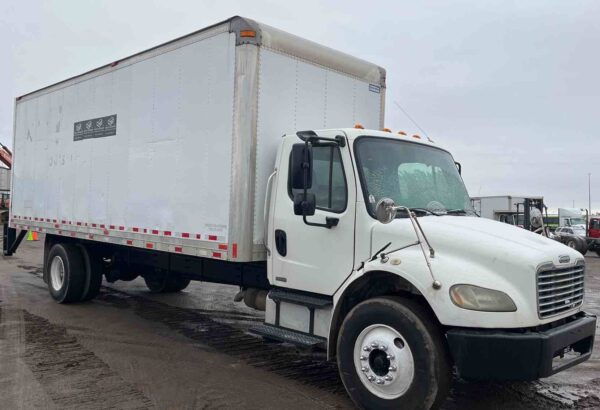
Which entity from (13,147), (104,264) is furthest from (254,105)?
(13,147)

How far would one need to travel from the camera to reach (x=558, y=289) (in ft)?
13.6

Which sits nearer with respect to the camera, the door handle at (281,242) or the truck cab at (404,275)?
the truck cab at (404,275)

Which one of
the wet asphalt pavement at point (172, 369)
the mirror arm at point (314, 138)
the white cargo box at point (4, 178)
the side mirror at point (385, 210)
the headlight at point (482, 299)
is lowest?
the wet asphalt pavement at point (172, 369)

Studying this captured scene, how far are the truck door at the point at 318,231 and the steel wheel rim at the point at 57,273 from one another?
519 cm

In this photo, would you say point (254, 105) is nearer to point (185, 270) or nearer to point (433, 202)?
point (433, 202)

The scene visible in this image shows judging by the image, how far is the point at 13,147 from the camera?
10.4 metres

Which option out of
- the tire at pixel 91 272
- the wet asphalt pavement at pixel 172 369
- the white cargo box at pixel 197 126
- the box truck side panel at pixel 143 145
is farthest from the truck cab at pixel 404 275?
the tire at pixel 91 272

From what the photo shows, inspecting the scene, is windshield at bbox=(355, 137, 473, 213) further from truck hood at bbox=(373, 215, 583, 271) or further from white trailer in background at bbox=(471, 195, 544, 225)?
white trailer in background at bbox=(471, 195, 544, 225)

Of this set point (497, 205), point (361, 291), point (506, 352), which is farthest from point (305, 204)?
point (497, 205)

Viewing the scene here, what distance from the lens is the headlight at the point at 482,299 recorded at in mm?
3795

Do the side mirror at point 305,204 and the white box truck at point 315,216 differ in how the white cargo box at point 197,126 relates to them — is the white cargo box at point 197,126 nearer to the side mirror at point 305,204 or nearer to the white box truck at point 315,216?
the white box truck at point 315,216

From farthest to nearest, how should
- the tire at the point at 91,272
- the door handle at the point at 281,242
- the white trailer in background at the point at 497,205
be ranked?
the white trailer in background at the point at 497,205, the tire at the point at 91,272, the door handle at the point at 281,242

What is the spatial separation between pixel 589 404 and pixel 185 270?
4786 millimetres

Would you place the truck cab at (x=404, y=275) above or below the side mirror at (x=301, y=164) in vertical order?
below
